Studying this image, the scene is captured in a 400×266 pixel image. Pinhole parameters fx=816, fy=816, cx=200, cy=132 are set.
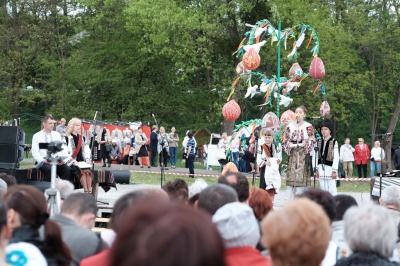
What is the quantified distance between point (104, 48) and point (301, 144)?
34.0m

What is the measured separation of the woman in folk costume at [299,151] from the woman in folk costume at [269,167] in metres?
0.27

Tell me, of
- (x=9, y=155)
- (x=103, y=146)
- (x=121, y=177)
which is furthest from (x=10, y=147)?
(x=103, y=146)

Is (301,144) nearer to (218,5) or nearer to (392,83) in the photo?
(218,5)

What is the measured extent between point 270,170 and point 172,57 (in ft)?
101

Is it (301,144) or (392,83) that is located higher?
(392,83)

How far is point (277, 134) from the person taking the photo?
21.1 m

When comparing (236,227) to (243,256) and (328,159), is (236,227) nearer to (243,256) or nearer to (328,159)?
(243,256)

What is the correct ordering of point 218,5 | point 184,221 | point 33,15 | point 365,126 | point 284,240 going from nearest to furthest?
point 184,221 → point 284,240 → point 218,5 → point 33,15 → point 365,126

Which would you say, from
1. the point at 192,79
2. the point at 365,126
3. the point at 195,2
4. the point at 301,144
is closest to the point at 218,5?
the point at 195,2

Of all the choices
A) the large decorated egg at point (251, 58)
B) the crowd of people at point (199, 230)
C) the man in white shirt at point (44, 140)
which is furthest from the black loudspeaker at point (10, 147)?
the large decorated egg at point (251, 58)

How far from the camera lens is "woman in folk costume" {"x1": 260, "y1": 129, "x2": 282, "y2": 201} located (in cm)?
1488

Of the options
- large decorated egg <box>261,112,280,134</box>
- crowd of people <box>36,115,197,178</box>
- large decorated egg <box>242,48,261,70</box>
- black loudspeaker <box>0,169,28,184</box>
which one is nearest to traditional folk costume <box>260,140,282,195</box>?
black loudspeaker <box>0,169,28,184</box>

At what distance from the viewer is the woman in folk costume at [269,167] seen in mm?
14883

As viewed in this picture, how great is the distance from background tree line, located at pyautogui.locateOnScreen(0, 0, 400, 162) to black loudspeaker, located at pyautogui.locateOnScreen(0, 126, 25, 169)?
26.6 metres
